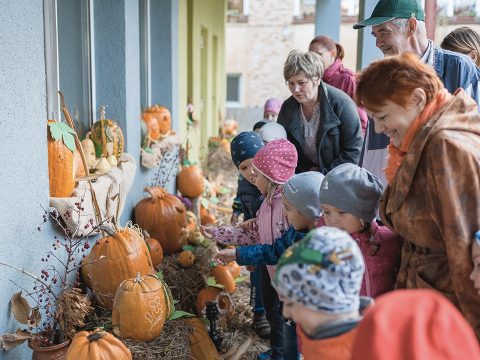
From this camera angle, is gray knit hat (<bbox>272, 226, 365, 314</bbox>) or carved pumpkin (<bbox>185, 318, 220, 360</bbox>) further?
carved pumpkin (<bbox>185, 318, 220, 360</bbox>)

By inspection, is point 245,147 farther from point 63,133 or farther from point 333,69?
point 333,69

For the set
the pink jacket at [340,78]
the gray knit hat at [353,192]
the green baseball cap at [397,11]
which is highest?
the green baseball cap at [397,11]

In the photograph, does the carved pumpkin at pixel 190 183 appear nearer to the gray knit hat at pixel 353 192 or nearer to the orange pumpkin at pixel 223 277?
the orange pumpkin at pixel 223 277

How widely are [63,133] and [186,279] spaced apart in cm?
169

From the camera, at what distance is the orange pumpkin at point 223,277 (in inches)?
183

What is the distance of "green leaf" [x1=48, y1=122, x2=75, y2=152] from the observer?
3.31 metres

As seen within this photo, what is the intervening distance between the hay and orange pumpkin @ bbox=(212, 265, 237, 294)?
3.1 inches

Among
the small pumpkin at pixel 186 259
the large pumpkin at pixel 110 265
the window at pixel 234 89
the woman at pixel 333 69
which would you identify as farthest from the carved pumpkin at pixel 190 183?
the window at pixel 234 89

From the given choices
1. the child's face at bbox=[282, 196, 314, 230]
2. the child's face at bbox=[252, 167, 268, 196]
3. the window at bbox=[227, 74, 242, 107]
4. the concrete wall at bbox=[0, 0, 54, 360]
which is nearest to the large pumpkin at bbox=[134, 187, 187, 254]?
the concrete wall at bbox=[0, 0, 54, 360]

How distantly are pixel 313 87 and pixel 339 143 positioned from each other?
0.40 meters

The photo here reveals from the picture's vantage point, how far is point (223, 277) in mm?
4668

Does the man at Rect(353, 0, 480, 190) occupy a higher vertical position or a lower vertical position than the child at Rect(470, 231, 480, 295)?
higher

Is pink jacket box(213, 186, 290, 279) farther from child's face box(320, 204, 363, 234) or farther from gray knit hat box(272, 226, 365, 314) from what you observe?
gray knit hat box(272, 226, 365, 314)

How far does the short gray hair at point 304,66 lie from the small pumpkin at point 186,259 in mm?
2001
